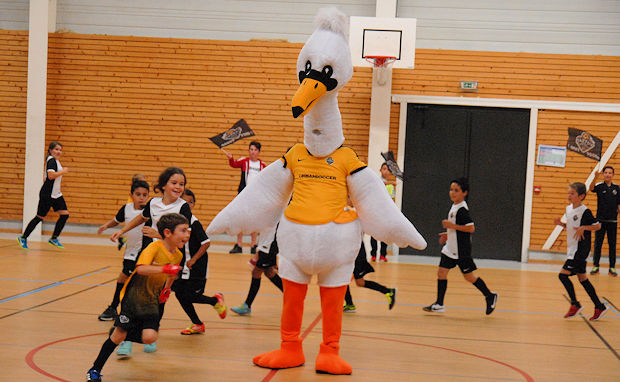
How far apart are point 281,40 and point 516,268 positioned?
6.43 metres

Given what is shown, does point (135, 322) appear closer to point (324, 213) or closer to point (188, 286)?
point (188, 286)

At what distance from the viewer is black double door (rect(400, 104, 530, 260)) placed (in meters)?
13.3

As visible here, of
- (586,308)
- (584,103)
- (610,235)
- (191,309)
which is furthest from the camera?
(584,103)

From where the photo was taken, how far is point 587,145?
10422mm

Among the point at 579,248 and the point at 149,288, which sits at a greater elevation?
the point at 579,248

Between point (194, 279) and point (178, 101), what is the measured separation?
8552mm

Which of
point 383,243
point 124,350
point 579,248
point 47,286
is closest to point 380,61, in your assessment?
point 383,243

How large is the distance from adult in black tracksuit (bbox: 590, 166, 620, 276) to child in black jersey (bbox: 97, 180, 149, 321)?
8.40m

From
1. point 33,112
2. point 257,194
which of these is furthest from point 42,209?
point 257,194

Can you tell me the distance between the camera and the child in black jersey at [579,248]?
7.41m

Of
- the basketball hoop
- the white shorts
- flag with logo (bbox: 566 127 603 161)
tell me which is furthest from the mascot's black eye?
the basketball hoop

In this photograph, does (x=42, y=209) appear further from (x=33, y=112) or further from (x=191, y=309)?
(x=191, y=309)

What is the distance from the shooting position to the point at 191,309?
19.3 ft

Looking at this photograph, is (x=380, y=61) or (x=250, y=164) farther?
(x=380, y=61)
